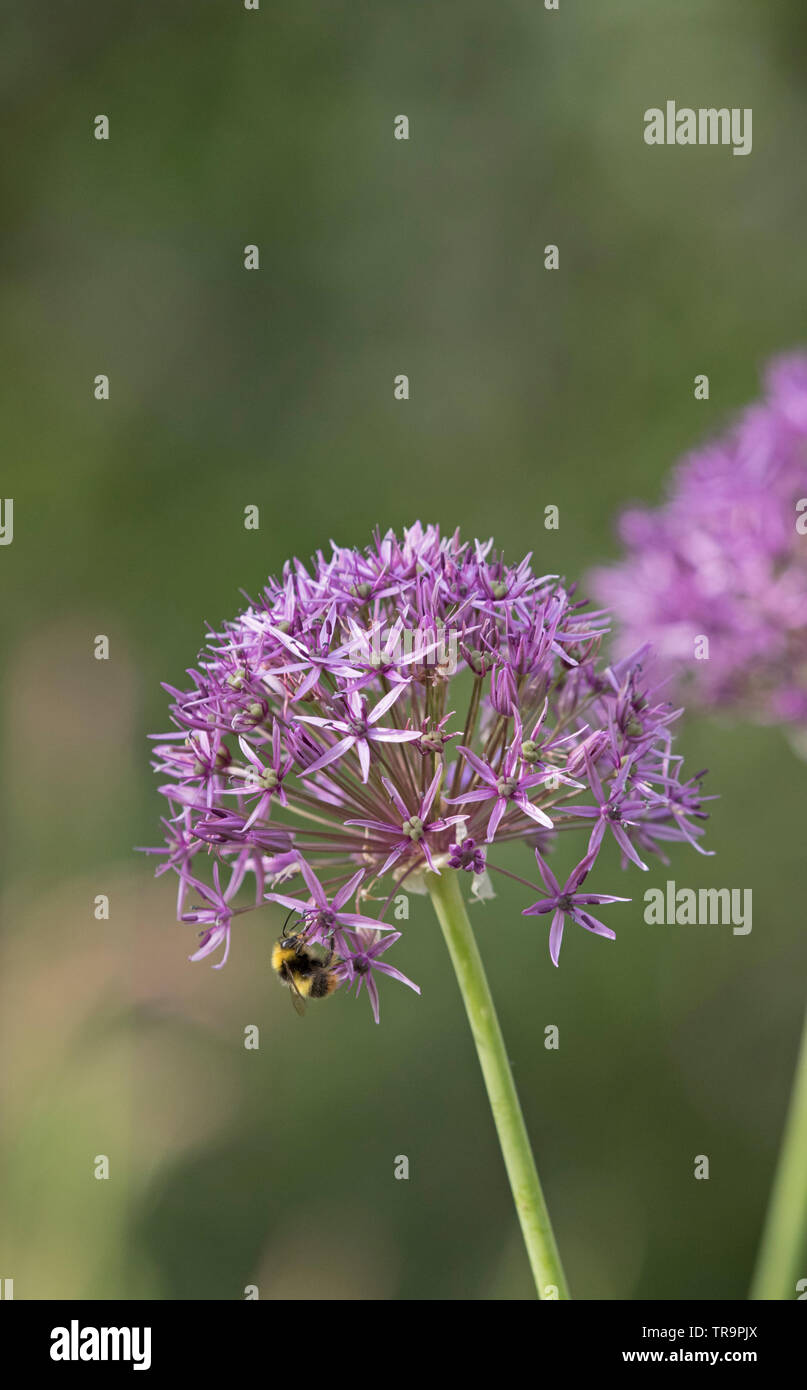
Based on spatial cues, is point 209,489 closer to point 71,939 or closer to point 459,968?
point 71,939

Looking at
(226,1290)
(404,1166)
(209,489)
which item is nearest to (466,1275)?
(404,1166)

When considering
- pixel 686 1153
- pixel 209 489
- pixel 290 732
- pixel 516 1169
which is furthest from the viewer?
pixel 209 489

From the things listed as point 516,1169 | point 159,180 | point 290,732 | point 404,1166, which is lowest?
point 404,1166

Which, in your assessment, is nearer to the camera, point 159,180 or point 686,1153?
point 686,1153

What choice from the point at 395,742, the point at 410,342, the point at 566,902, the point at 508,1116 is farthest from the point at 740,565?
the point at 410,342

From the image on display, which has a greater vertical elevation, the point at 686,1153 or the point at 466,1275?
the point at 686,1153

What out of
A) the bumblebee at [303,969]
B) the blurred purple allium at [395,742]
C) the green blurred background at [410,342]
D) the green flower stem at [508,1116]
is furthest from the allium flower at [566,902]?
the green blurred background at [410,342]

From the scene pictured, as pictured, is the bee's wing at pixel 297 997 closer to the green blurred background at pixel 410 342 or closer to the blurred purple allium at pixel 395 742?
the blurred purple allium at pixel 395 742

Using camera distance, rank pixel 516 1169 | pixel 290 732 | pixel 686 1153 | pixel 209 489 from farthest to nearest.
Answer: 1. pixel 209 489
2. pixel 686 1153
3. pixel 290 732
4. pixel 516 1169
